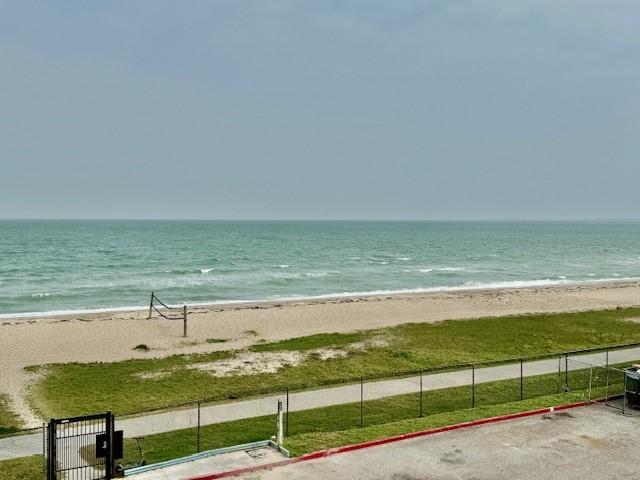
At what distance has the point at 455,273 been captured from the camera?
76188mm

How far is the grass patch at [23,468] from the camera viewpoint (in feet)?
42.0

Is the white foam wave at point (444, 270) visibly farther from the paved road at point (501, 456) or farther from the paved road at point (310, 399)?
the paved road at point (501, 456)

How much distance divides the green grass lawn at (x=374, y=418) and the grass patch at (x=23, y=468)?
1.79 m

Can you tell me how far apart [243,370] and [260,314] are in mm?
16198

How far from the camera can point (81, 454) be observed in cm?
1398

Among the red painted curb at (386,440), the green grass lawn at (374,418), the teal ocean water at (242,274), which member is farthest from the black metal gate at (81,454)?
the teal ocean water at (242,274)

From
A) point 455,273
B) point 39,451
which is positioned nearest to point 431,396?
point 39,451

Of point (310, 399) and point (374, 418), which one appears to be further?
point (310, 399)

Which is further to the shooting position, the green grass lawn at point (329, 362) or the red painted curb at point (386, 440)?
the green grass lawn at point (329, 362)

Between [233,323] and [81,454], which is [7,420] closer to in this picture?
[81,454]

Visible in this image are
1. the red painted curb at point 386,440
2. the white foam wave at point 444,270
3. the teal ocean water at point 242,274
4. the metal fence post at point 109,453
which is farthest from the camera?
the white foam wave at point 444,270

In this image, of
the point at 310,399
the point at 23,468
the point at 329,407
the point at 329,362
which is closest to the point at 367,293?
the point at 329,362

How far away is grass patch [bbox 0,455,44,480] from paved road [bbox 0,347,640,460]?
1.59ft

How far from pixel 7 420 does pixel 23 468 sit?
5.19 metres
